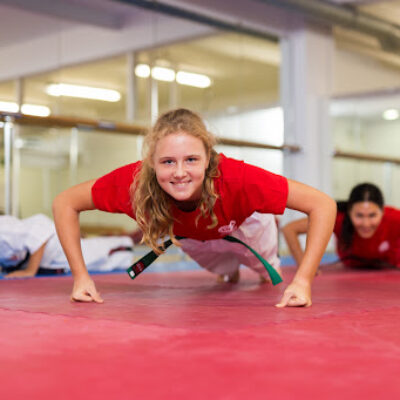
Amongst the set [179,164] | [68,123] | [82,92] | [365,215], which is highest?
[82,92]

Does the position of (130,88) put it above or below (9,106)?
above

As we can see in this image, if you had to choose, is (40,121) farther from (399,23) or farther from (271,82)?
(399,23)

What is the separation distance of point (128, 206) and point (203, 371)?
0.89 metres

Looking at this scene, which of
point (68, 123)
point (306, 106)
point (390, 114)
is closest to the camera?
point (68, 123)

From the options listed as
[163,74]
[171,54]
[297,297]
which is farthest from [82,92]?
[297,297]

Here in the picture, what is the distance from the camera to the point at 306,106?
559cm

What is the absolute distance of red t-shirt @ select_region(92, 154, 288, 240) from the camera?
1.64 m

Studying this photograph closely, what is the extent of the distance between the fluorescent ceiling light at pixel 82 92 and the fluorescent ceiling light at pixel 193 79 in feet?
1.77

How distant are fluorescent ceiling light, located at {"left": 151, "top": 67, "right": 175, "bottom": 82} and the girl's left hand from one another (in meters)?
3.36

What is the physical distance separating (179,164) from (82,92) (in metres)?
2.84

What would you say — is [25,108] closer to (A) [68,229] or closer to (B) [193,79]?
(B) [193,79]

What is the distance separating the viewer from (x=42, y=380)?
85cm

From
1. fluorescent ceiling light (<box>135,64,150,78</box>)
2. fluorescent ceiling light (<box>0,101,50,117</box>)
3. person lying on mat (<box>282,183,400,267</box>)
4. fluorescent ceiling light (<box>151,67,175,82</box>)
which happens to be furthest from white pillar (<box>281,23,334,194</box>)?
person lying on mat (<box>282,183,400,267</box>)

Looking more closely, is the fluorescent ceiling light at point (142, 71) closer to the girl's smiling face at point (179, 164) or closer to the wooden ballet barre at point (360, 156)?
the wooden ballet barre at point (360, 156)
